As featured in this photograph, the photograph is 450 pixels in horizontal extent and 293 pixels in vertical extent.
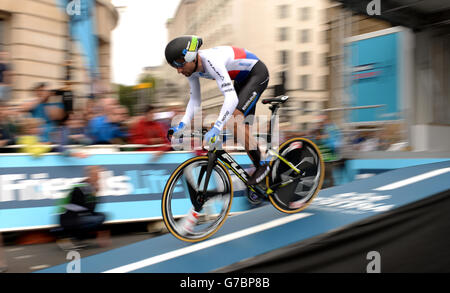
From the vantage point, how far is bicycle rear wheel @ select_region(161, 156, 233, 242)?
3268mm

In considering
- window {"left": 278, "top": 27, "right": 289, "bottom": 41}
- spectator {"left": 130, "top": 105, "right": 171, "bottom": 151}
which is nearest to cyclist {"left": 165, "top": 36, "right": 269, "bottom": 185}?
spectator {"left": 130, "top": 105, "right": 171, "bottom": 151}

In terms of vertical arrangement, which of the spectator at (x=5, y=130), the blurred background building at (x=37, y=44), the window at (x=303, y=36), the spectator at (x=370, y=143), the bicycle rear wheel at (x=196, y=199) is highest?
the window at (x=303, y=36)

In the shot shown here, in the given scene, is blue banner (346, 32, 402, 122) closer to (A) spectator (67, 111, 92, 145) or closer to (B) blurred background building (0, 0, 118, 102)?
(A) spectator (67, 111, 92, 145)

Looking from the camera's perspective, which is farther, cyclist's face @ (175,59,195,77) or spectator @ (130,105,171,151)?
spectator @ (130,105,171,151)

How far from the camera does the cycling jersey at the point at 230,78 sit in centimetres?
324

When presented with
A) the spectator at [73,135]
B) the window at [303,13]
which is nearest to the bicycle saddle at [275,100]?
the spectator at [73,135]

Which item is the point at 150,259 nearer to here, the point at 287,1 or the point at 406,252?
the point at 406,252

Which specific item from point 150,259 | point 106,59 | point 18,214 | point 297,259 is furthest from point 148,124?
point 106,59

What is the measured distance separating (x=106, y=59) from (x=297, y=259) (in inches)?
462

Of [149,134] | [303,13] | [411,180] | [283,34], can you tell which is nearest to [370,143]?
[411,180]

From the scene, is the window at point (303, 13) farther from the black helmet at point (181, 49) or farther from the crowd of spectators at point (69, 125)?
the black helmet at point (181, 49)

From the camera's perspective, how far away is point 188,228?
336 cm

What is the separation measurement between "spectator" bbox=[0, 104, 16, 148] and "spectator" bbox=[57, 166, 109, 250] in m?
1.25

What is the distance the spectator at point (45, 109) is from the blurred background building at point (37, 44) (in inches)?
123
